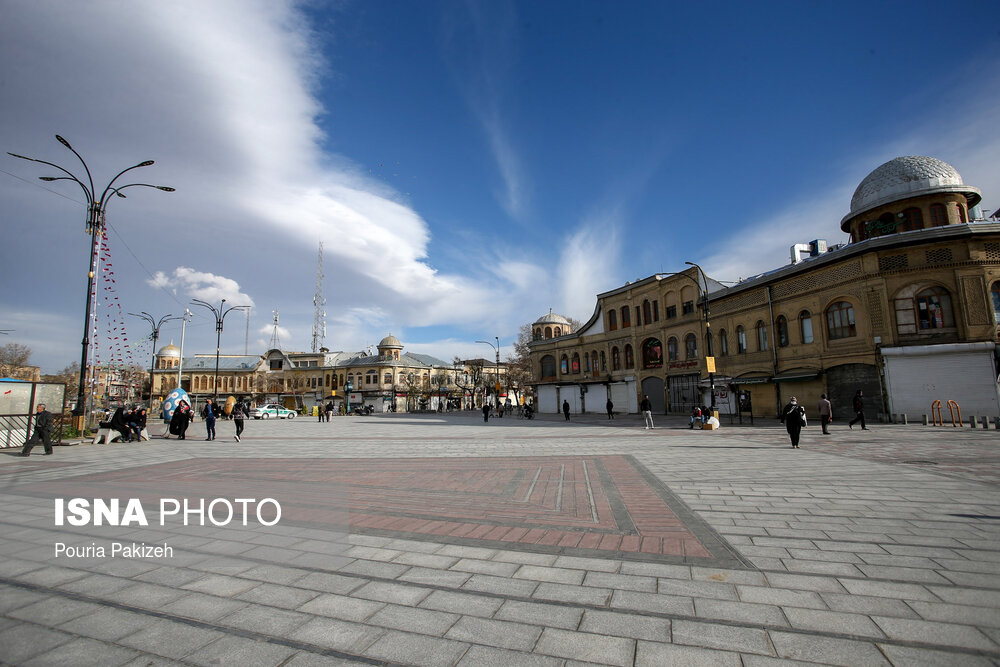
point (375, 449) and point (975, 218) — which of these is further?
point (975, 218)

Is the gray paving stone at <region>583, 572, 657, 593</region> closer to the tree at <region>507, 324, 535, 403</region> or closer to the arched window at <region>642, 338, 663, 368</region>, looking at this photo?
the arched window at <region>642, 338, 663, 368</region>

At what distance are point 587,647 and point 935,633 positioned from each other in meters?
2.27

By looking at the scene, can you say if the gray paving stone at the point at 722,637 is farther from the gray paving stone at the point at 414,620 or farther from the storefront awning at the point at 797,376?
the storefront awning at the point at 797,376

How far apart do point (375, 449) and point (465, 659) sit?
1382 centimetres

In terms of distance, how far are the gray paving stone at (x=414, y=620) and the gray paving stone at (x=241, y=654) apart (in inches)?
24.3

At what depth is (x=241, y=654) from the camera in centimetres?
299

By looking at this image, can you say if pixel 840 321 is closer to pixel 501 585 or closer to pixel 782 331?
pixel 782 331

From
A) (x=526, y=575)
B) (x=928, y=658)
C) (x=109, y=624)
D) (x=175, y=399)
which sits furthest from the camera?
(x=175, y=399)

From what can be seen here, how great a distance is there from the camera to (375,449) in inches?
630

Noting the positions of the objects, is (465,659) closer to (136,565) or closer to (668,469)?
(136,565)

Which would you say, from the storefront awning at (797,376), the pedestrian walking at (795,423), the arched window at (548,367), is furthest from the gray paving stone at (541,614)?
the arched window at (548,367)

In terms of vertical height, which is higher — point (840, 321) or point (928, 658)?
point (840, 321)

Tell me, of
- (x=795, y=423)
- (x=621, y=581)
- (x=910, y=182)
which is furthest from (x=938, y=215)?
(x=621, y=581)

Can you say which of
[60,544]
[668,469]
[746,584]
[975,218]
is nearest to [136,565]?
[60,544]
